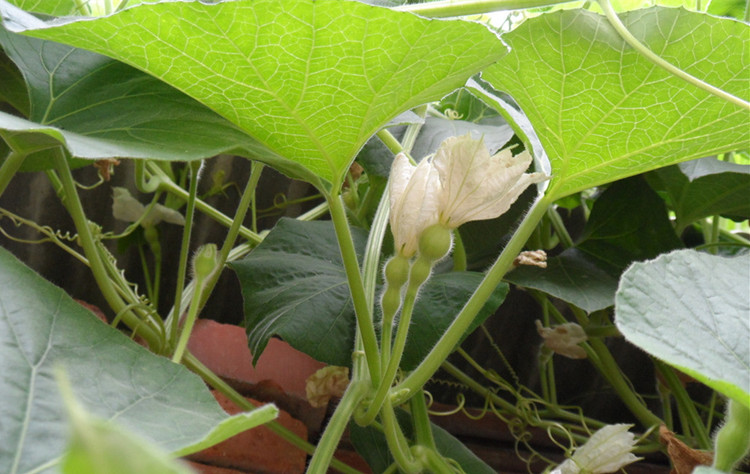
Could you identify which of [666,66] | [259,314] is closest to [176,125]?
[259,314]

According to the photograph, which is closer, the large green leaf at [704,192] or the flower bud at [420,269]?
the flower bud at [420,269]

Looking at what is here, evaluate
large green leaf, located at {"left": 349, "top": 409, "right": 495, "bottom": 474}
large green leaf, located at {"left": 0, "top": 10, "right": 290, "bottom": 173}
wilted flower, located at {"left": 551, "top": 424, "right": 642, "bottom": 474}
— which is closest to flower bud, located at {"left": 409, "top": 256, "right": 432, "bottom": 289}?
large green leaf, located at {"left": 0, "top": 10, "right": 290, "bottom": 173}

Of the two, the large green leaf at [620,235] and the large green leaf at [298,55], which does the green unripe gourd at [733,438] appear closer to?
the large green leaf at [298,55]

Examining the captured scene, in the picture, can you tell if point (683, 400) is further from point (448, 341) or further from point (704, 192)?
point (448, 341)

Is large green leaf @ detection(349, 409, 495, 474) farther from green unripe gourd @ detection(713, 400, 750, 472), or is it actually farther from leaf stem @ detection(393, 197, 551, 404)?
green unripe gourd @ detection(713, 400, 750, 472)

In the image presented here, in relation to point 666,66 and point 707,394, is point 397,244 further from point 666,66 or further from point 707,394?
point 707,394

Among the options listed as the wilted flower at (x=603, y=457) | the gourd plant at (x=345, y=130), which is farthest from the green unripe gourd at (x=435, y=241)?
the wilted flower at (x=603, y=457)
